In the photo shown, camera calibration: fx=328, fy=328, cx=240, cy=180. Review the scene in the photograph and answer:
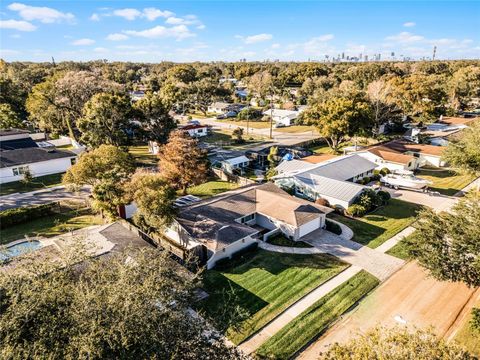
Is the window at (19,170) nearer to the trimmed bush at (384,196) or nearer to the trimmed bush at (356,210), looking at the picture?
the trimmed bush at (356,210)

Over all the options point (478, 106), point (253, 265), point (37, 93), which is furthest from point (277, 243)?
point (478, 106)

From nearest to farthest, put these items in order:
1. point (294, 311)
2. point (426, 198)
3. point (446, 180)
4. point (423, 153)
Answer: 1. point (294, 311)
2. point (426, 198)
3. point (446, 180)
4. point (423, 153)

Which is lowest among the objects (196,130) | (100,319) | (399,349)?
(196,130)

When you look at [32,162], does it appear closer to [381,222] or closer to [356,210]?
[356,210]

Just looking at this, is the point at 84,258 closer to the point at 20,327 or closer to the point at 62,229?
the point at 20,327

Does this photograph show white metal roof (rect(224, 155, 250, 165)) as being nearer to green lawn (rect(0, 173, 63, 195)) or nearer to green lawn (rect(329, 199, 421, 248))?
green lawn (rect(329, 199, 421, 248))

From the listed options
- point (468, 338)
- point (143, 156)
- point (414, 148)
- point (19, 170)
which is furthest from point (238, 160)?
point (468, 338)

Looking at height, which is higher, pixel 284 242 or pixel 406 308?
pixel 284 242
